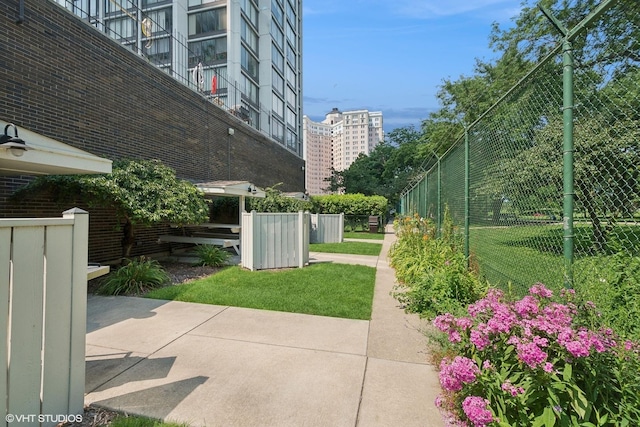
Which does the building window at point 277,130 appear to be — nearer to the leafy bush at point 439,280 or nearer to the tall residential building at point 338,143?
the leafy bush at point 439,280

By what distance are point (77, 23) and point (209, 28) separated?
17610 millimetres

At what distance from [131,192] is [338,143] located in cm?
9270

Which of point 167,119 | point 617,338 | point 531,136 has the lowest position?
point 617,338

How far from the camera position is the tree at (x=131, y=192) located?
19.4ft

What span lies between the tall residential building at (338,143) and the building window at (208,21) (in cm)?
6509

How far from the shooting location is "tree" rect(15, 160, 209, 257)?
5922 mm

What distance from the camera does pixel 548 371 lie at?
1.63 metres

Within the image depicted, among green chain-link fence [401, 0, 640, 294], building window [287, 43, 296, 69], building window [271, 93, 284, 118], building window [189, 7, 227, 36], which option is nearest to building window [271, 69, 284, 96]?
building window [271, 93, 284, 118]

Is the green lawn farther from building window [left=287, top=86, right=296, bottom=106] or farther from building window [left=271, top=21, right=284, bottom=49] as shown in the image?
building window [left=287, top=86, right=296, bottom=106]

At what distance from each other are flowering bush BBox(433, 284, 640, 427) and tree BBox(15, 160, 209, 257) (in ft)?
19.1

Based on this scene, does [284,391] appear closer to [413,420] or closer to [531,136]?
[413,420]

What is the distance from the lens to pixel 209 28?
22.6 metres

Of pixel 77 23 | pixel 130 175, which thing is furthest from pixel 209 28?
pixel 130 175

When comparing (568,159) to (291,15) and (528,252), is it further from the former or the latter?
(291,15)
